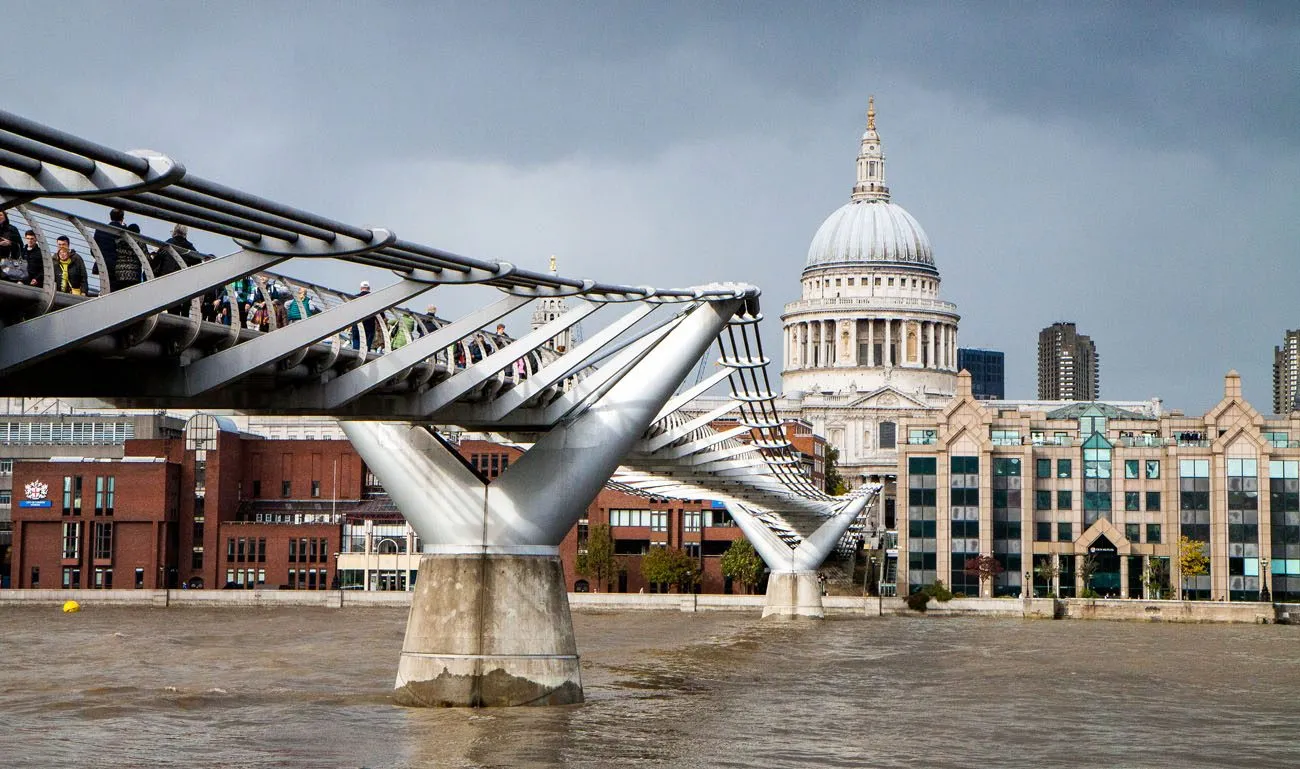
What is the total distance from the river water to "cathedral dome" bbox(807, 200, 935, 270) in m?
106

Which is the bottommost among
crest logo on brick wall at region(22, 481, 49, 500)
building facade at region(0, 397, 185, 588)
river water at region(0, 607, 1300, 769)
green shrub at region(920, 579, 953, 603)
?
river water at region(0, 607, 1300, 769)

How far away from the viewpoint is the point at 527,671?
33.8m

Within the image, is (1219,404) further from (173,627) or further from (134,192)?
(134,192)

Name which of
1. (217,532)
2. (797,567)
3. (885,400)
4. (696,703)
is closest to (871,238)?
(885,400)

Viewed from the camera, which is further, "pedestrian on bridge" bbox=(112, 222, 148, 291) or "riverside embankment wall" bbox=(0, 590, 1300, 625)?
"riverside embankment wall" bbox=(0, 590, 1300, 625)

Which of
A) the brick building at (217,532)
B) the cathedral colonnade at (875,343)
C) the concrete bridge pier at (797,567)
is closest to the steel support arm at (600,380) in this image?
the concrete bridge pier at (797,567)

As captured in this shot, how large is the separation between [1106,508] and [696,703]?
6590cm

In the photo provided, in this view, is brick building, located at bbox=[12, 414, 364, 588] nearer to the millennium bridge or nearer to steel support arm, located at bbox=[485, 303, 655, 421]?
the millennium bridge

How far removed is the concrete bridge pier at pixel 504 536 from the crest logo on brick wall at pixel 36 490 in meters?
78.5

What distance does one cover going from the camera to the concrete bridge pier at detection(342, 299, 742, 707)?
111 feet

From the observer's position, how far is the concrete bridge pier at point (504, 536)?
33781 mm

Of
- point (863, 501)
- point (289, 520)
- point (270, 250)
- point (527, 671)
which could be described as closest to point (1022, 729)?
point (527, 671)

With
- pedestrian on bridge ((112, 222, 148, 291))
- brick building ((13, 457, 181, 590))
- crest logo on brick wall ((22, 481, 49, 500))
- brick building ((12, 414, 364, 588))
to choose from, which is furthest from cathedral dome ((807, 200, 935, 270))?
pedestrian on bridge ((112, 222, 148, 291))

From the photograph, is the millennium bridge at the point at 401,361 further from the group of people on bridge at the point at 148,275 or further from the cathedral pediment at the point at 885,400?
the cathedral pediment at the point at 885,400
